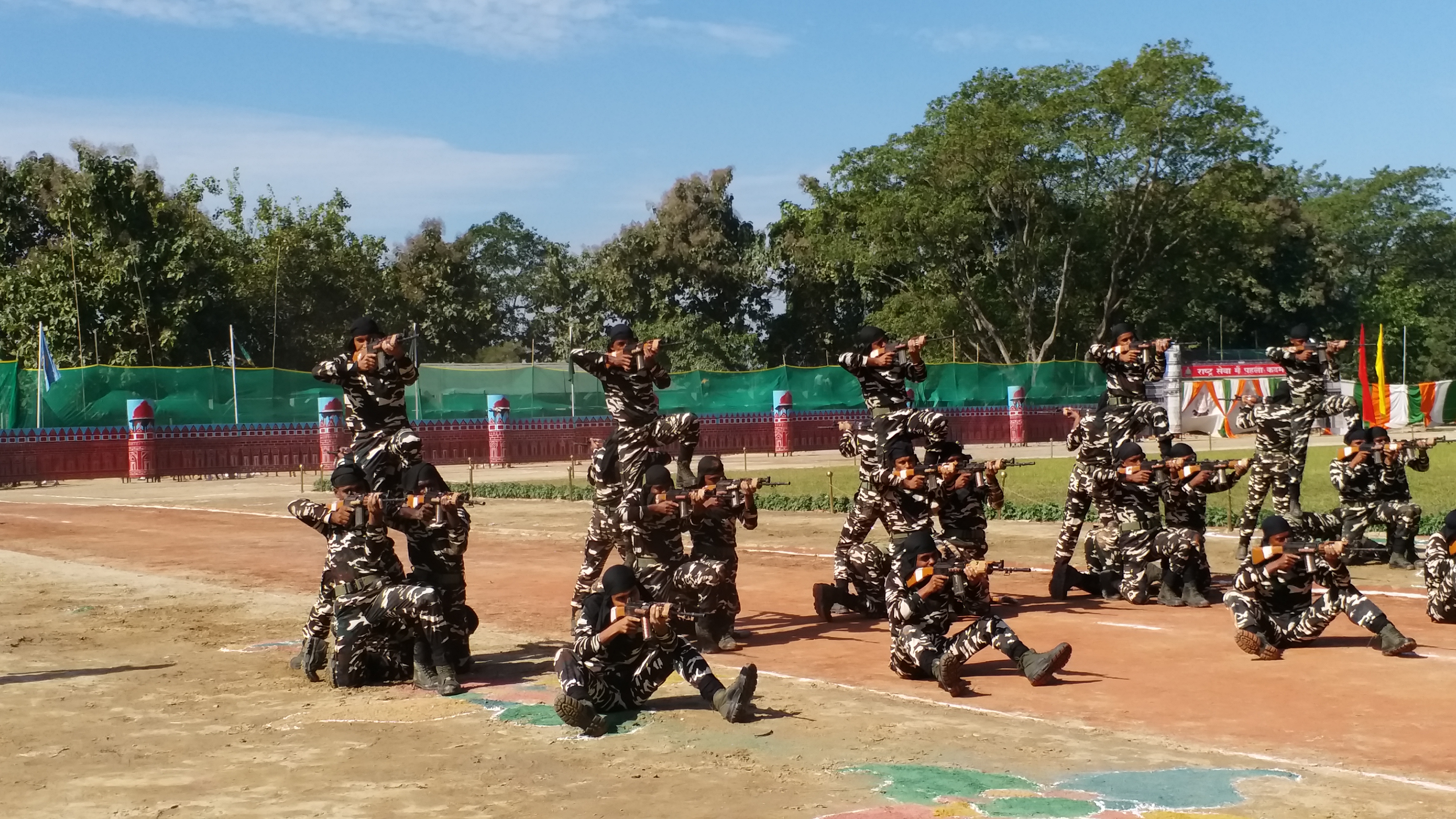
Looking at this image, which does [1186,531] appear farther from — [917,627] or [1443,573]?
[917,627]

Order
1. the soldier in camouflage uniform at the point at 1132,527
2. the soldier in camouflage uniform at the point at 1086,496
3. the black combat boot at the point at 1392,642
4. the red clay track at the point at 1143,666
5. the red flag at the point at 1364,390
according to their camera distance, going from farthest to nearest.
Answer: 1. the red flag at the point at 1364,390
2. the soldier in camouflage uniform at the point at 1086,496
3. the soldier in camouflage uniform at the point at 1132,527
4. the black combat boot at the point at 1392,642
5. the red clay track at the point at 1143,666

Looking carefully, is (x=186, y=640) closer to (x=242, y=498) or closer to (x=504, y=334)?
(x=242, y=498)

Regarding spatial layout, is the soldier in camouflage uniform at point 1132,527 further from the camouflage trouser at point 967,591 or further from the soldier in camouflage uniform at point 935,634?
the soldier in camouflage uniform at point 935,634

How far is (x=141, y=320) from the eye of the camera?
46469 mm

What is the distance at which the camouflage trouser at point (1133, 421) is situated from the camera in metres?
13.8

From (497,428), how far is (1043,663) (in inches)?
1253

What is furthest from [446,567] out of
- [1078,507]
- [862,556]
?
[1078,507]

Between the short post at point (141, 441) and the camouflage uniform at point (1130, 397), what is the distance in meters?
27.7

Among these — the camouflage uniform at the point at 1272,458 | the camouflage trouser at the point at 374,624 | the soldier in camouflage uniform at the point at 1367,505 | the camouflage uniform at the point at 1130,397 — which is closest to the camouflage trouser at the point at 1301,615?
the camouflage uniform at the point at 1130,397

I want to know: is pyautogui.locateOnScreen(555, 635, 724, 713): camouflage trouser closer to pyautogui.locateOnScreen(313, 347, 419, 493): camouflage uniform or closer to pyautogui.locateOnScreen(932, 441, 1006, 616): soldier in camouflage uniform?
pyautogui.locateOnScreen(313, 347, 419, 493): camouflage uniform

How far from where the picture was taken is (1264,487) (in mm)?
15328

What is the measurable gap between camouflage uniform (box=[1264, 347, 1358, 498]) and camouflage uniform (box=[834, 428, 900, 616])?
523 cm

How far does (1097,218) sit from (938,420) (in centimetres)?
4460

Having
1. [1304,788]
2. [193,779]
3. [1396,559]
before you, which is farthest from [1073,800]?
[1396,559]
